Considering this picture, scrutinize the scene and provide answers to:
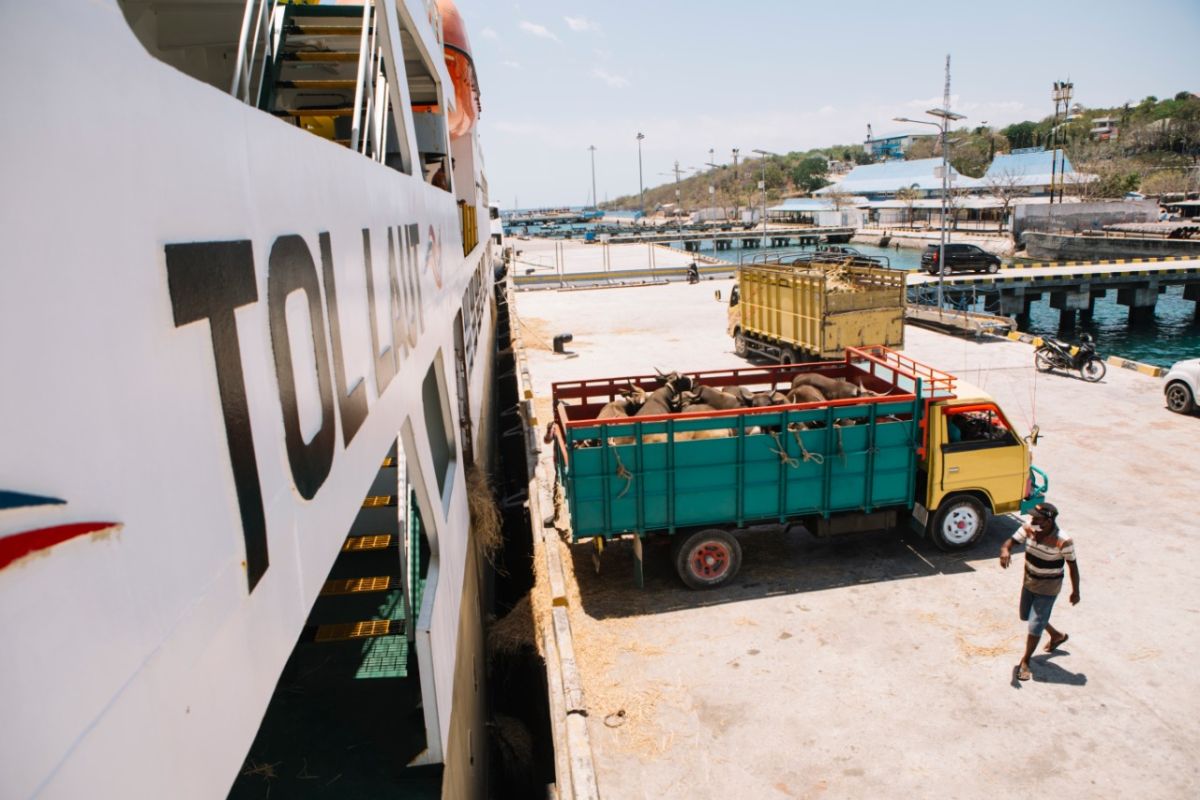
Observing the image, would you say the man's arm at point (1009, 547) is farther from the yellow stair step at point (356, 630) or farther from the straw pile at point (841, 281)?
the straw pile at point (841, 281)

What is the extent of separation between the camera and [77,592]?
1.27m

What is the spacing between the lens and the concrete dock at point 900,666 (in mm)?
6074

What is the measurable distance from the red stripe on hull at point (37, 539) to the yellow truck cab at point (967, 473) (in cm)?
914

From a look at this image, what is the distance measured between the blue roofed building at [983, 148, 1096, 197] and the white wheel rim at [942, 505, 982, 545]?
88.1 metres

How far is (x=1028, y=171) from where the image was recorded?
93.6m

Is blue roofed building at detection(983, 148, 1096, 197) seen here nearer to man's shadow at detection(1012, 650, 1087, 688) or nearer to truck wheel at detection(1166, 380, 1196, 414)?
truck wheel at detection(1166, 380, 1196, 414)

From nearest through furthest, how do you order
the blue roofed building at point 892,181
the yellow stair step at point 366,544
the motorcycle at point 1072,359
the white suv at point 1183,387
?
the yellow stair step at point 366,544, the white suv at point 1183,387, the motorcycle at point 1072,359, the blue roofed building at point 892,181

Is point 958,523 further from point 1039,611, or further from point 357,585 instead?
point 357,585

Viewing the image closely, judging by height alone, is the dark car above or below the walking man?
above

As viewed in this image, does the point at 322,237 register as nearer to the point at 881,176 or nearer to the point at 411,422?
the point at 411,422

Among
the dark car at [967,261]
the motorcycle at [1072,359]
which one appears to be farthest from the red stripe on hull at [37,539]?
the dark car at [967,261]

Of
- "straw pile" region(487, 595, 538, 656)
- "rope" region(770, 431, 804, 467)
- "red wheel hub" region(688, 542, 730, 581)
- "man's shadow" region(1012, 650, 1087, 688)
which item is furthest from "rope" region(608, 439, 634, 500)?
"man's shadow" region(1012, 650, 1087, 688)

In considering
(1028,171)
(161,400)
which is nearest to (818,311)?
(161,400)

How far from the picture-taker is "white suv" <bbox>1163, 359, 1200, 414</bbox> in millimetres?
14328
